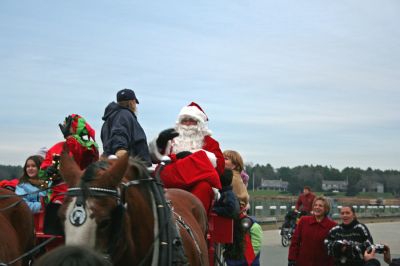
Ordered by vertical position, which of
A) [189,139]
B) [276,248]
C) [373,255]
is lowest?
[276,248]

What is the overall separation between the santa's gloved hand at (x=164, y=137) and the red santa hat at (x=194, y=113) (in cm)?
160

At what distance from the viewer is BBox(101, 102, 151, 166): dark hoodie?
6.24m

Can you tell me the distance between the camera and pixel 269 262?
1767 cm

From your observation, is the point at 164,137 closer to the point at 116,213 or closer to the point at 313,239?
the point at 116,213

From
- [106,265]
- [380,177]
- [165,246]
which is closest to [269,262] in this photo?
[165,246]

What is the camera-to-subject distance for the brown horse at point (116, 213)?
13.9 feet

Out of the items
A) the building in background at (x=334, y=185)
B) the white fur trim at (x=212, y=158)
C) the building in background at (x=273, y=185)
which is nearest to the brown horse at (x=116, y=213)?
the white fur trim at (x=212, y=158)

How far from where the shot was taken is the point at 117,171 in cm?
453

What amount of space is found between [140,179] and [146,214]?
0.27 metres

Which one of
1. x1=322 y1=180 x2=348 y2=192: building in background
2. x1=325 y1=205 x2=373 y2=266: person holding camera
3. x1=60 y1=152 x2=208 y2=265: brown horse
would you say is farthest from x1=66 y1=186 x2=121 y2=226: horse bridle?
x1=322 y1=180 x2=348 y2=192: building in background

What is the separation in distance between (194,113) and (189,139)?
1.06 feet

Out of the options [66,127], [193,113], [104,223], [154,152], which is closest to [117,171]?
[104,223]

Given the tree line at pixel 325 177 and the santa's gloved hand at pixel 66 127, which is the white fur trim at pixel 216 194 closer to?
the santa's gloved hand at pixel 66 127

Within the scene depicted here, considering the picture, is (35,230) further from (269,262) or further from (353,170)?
(353,170)
